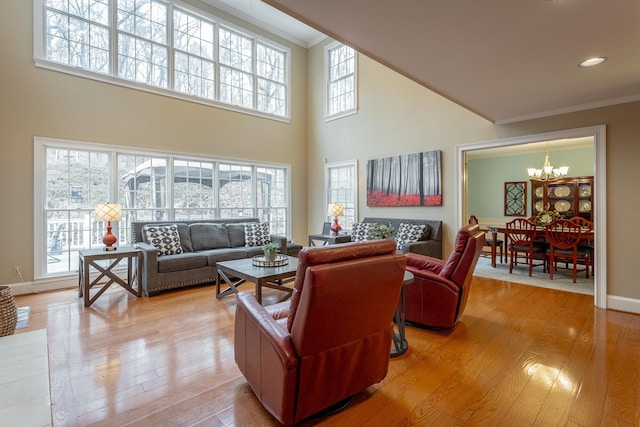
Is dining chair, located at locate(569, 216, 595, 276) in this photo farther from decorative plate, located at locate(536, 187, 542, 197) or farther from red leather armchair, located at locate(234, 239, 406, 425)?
red leather armchair, located at locate(234, 239, 406, 425)

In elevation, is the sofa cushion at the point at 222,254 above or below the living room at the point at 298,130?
below

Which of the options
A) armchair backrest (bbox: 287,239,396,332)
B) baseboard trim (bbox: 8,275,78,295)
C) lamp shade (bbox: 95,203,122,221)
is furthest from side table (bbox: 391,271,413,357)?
baseboard trim (bbox: 8,275,78,295)

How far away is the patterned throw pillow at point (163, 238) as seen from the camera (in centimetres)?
457

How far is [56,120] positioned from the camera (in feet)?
14.5

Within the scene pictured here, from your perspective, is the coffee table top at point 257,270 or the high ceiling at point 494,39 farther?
the coffee table top at point 257,270

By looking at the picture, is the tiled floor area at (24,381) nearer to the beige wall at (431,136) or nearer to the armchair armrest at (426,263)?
the armchair armrest at (426,263)

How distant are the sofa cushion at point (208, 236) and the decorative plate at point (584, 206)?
771 centimetres

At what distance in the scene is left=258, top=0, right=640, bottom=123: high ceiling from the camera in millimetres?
1871

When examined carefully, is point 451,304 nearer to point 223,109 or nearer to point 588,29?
point 588,29

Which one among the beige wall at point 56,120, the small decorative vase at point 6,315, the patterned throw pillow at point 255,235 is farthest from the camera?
the patterned throw pillow at point 255,235

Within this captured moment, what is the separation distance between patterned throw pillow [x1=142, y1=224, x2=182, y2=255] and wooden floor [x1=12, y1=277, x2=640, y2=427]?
3.64 feet

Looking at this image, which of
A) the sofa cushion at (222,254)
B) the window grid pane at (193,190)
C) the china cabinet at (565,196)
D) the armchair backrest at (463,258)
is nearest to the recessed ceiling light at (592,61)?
the armchair backrest at (463,258)

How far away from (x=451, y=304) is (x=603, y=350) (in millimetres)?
1212

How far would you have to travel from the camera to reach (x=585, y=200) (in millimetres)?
7129
